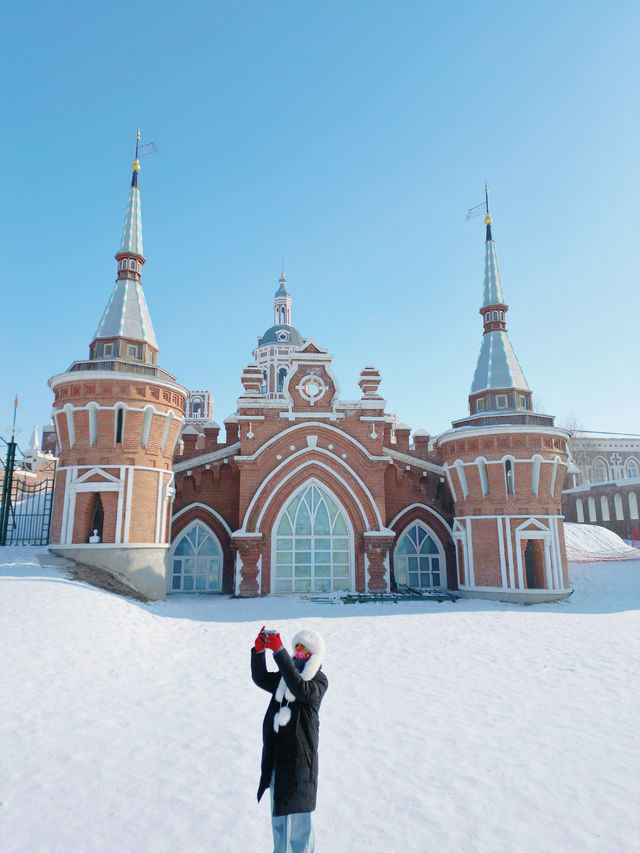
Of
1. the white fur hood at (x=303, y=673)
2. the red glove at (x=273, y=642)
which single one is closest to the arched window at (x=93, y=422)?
the white fur hood at (x=303, y=673)

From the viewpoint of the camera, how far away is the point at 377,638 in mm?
13367

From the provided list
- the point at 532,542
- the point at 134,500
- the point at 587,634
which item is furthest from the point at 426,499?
the point at 134,500

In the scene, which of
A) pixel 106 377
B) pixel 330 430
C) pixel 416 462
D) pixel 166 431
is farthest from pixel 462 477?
pixel 106 377

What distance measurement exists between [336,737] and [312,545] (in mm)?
14247

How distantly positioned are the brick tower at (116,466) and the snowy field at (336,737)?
334 cm

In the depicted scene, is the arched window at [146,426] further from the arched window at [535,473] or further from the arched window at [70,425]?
the arched window at [535,473]

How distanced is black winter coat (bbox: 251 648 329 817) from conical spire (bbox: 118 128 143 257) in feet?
71.9

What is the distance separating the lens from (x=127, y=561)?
57.5 feet

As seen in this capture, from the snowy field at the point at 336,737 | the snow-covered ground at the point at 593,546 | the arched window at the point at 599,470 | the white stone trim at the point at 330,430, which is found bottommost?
the snowy field at the point at 336,737

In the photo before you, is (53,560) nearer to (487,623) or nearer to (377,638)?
(377,638)

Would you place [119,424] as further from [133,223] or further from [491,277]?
[491,277]

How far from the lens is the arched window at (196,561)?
72.3 feet

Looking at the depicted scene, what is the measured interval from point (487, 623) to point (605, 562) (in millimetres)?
13090

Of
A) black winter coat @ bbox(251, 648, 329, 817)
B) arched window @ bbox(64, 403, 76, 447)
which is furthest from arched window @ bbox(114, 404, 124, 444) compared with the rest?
black winter coat @ bbox(251, 648, 329, 817)
